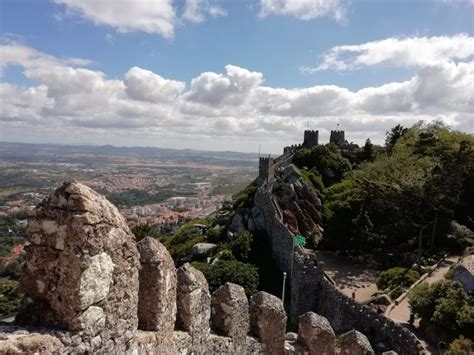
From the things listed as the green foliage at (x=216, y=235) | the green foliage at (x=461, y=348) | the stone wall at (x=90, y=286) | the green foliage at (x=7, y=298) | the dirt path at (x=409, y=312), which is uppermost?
the stone wall at (x=90, y=286)

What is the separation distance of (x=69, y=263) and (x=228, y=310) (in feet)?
10.7

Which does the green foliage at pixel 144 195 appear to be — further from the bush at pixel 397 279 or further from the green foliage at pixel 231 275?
the bush at pixel 397 279

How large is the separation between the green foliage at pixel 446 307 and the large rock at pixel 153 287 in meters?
13.9

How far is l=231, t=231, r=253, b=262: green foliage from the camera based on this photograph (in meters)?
28.3

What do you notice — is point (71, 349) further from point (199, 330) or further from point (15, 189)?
point (15, 189)

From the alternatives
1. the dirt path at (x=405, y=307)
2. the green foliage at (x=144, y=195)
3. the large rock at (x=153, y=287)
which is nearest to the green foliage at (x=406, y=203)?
the dirt path at (x=405, y=307)

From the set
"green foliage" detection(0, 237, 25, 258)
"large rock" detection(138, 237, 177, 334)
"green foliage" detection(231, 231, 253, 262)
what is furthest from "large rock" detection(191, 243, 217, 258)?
"green foliage" detection(0, 237, 25, 258)

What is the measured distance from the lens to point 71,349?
3.43 meters

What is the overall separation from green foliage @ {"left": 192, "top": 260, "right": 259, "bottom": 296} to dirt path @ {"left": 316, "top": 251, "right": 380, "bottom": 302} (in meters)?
4.96

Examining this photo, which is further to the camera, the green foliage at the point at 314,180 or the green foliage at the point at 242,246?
the green foliage at the point at 314,180

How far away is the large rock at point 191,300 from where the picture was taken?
5.20 m

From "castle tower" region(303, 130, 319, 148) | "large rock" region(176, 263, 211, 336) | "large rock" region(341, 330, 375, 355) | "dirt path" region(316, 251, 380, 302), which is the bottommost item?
"dirt path" region(316, 251, 380, 302)

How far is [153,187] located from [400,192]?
15919 centimetres

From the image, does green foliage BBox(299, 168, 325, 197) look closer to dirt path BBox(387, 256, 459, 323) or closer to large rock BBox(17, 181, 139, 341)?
dirt path BBox(387, 256, 459, 323)
